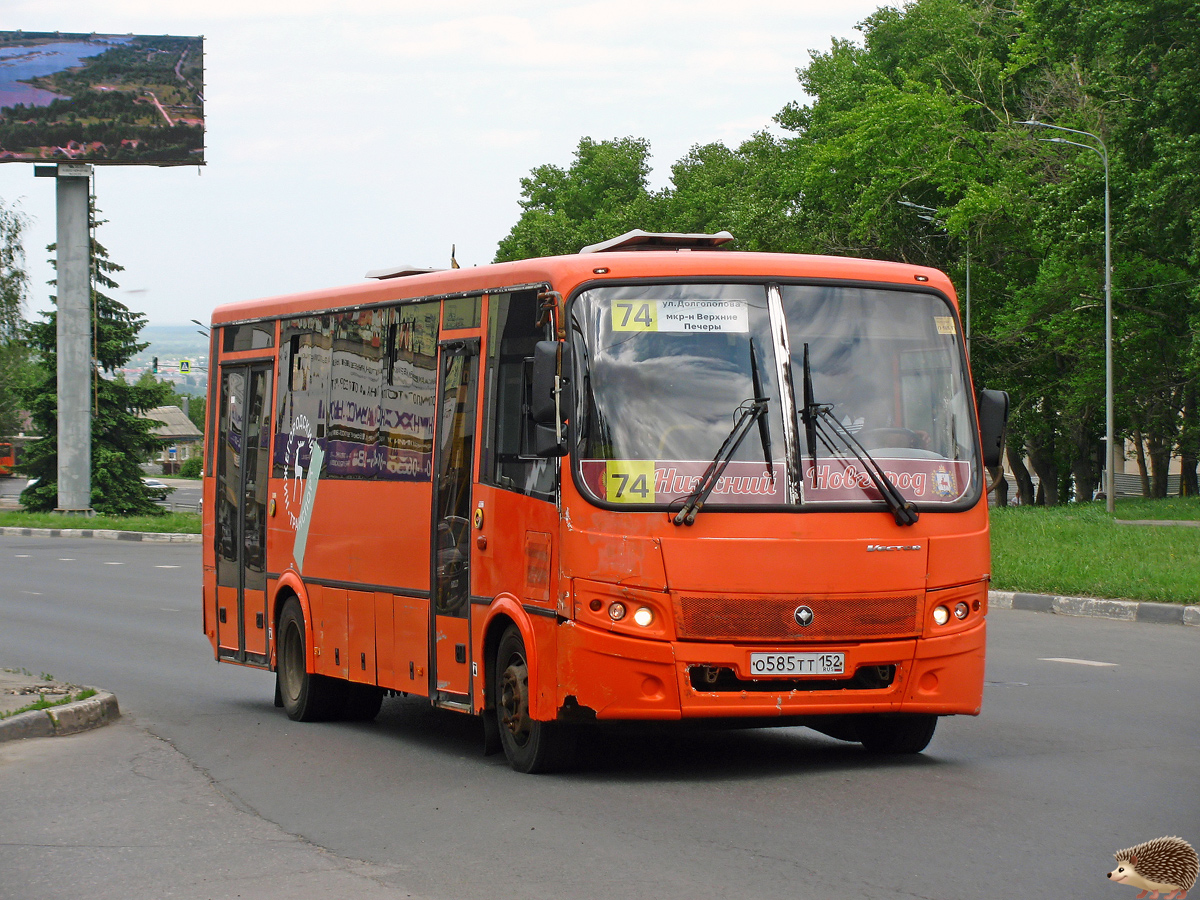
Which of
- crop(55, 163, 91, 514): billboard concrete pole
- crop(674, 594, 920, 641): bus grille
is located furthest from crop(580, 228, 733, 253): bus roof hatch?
crop(55, 163, 91, 514): billboard concrete pole

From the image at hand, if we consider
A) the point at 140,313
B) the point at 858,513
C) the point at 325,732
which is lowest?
the point at 325,732

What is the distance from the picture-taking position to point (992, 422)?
8.90 meters

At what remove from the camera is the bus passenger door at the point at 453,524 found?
9.44 m

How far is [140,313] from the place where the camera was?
176 feet

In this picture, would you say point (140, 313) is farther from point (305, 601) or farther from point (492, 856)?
point (492, 856)

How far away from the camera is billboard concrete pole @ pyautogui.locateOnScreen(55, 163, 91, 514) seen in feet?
155

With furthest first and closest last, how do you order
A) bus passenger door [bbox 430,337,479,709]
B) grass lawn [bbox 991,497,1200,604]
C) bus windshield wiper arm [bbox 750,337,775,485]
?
grass lawn [bbox 991,497,1200,604], bus passenger door [bbox 430,337,479,709], bus windshield wiper arm [bbox 750,337,775,485]

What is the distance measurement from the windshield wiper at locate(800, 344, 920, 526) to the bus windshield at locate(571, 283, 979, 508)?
0.7 inches

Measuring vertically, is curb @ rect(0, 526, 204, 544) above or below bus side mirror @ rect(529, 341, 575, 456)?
below

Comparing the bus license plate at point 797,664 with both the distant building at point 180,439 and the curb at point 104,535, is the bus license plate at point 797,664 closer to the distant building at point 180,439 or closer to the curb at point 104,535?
the curb at point 104,535

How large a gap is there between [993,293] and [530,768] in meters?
45.5

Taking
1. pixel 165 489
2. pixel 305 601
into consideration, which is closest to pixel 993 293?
pixel 165 489

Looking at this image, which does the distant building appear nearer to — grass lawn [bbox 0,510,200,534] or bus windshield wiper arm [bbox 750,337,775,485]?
grass lawn [bbox 0,510,200,534]

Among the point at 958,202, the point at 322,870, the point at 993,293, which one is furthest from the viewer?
the point at 993,293
